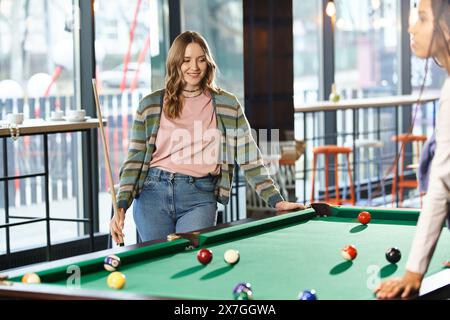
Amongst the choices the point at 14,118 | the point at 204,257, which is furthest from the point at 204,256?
the point at 14,118

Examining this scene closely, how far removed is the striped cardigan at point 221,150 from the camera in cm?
441

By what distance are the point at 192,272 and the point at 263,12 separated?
11.4 feet

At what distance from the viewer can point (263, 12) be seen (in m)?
6.46

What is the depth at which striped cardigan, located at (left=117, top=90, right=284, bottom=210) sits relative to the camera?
14.5 feet

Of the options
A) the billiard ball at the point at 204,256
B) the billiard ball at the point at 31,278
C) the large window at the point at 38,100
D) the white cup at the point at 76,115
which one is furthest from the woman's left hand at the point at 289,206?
the large window at the point at 38,100

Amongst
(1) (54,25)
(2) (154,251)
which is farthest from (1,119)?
(2) (154,251)

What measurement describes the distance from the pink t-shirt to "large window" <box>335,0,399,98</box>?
17.9ft

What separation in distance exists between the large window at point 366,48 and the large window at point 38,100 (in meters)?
3.66

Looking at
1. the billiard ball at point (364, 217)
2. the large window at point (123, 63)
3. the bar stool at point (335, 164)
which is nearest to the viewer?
the billiard ball at point (364, 217)

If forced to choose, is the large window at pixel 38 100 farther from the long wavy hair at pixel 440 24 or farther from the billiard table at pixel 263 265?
the long wavy hair at pixel 440 24

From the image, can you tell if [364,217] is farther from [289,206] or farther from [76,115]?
[76,115]

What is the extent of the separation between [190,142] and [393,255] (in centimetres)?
132

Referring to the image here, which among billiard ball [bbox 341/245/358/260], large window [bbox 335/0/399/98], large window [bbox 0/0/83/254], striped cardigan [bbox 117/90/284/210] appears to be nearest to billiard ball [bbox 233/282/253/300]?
billiard ball [bbox 341/245/358/260]

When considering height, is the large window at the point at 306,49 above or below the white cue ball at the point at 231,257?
above
